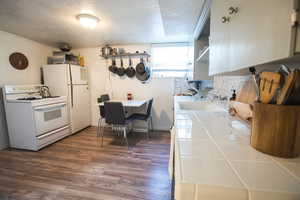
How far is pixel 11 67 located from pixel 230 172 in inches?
147

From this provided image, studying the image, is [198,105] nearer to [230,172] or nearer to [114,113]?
[230,172]

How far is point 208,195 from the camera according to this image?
332 mm

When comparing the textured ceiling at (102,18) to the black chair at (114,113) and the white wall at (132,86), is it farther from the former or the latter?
the black chair at (114,113)

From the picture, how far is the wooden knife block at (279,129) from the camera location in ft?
1.41

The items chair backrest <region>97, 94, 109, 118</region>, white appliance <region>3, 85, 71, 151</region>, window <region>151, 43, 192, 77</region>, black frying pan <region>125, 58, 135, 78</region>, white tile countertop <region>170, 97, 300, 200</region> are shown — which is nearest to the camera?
white tile countertop <region>170, 97, 300, 200</region>

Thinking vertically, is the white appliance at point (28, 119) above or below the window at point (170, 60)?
below

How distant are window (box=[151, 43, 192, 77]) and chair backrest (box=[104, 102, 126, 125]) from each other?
57.7 inches

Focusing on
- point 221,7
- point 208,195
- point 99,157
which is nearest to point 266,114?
point 208,195

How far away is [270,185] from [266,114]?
241mm

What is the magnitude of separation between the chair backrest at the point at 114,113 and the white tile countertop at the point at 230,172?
6.33 ft

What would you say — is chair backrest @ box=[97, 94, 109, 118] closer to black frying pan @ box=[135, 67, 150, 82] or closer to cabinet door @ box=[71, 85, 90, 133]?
cabinet door @ box=[71, 85, 90, 133]

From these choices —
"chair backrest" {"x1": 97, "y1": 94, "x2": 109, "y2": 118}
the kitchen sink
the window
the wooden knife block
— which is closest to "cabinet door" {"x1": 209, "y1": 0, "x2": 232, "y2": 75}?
the wooden knife block

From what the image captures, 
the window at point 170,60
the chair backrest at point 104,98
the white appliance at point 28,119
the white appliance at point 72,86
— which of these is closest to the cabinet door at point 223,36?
the window at point 170,60

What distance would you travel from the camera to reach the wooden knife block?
431 mm
